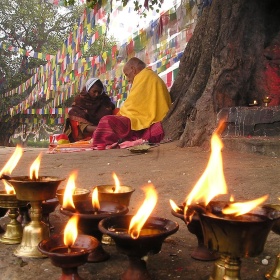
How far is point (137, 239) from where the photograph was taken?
129 cm

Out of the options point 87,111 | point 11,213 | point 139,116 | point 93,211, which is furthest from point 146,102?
point 93,211

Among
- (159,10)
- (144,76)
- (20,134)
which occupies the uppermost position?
(159,10)

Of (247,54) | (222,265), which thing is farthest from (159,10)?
(222,265)

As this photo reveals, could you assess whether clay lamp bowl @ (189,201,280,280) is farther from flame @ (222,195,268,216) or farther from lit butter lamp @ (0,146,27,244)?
lit butter lamp @ (0,146,27,244)

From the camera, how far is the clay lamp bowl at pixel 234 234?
1.11 metres

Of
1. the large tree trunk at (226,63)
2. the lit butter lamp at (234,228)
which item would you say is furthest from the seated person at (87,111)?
the lit butter lamp at (234,228)

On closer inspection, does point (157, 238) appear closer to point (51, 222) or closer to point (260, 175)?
point (51, 222)

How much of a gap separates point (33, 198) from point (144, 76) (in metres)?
6.28

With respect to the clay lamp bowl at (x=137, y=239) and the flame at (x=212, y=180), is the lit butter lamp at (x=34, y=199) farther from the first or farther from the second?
the flame at (x=212, y=180)

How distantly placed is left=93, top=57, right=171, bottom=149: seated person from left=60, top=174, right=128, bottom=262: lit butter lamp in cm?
508

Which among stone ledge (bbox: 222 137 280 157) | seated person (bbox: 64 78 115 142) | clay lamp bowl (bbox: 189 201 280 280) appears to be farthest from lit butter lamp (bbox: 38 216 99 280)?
seated person (bbox: 64 78 115 142)

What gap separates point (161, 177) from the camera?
3717 millimetres

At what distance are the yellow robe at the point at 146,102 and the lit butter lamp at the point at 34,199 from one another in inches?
220

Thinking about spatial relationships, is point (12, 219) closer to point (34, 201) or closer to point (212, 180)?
point (34, 201)
